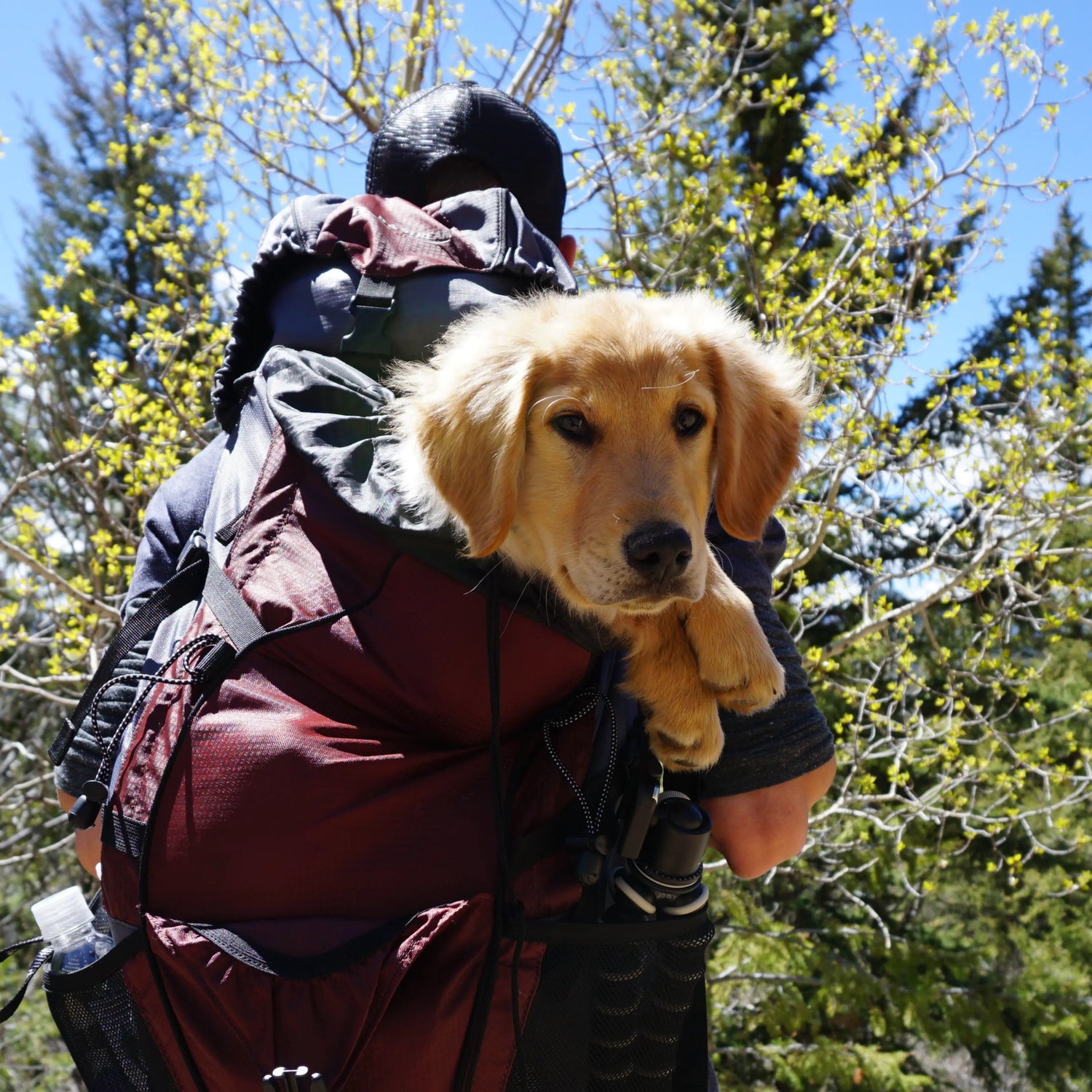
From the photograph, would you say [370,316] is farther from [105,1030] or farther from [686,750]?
[105,1030]

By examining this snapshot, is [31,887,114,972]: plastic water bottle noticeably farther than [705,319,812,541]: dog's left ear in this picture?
No

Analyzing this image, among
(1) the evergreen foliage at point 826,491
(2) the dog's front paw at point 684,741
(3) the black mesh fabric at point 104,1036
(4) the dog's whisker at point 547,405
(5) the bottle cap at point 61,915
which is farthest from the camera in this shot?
(1) the evergreen foliage at point 826,491

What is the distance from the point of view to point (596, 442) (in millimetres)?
1915

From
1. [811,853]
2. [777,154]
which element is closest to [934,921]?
[811,853]

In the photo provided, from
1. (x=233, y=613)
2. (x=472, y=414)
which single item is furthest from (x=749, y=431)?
(x=233, y=613)

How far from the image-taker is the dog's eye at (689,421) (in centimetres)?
196

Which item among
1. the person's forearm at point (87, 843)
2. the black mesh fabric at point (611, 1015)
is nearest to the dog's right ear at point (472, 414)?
the black mesh fabric at point (611, 1015)

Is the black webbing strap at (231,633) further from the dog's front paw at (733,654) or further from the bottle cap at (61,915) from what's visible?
the dog's front paw at (733,654)

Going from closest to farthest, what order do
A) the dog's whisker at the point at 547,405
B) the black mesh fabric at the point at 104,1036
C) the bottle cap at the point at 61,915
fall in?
the black mesh fabric at the point at 104,1036
the bottle cap at the point at 61,915
the dog's whisker at the point at 547,405

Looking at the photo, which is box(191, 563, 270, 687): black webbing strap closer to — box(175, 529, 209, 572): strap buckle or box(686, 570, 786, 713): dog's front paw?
box(175, 529, 209, 572): strap buckle

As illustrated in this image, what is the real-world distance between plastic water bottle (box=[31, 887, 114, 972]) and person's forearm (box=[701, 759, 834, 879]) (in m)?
1.01

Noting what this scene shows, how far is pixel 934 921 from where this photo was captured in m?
13.3

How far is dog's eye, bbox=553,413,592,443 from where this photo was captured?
1.92 meters

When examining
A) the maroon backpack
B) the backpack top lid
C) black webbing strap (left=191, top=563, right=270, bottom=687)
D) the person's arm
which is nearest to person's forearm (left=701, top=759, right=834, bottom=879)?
the person's arm
